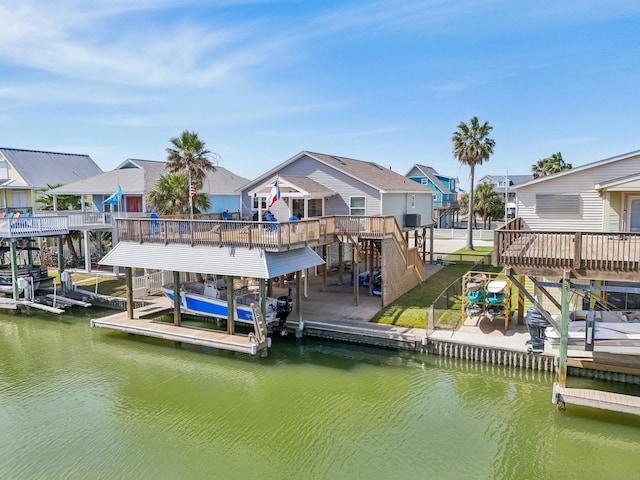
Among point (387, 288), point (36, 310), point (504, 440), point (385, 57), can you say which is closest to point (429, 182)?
point (385, 57)

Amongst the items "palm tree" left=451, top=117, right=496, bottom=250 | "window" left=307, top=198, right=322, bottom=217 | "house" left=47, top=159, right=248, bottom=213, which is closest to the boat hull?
"window" left=307, top=198, right=322, bottom=217

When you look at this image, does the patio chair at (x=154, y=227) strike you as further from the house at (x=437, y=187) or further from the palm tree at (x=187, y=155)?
the house at (x=437, y=187)

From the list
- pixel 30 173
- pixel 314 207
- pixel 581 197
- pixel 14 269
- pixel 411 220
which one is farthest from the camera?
pixel 30 173

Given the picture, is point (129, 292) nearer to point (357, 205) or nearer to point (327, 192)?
point (327, 192)

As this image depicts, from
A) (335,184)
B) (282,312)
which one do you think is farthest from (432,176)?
(282,312)

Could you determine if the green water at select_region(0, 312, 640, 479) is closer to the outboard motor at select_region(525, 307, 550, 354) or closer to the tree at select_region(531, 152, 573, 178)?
the outboard motor at select_region(525, 307, 550, 354)
